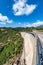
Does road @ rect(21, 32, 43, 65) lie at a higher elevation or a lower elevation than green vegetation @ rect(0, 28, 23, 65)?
higher

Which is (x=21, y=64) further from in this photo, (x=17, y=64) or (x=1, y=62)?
(x=1, y=62)

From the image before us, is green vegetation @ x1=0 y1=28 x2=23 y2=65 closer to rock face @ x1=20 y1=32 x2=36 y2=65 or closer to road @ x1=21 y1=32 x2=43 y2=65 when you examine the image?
rock face @ x1=20 y1=32 x2=36 y2=65

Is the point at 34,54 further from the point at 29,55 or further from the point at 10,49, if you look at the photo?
the point at 10,49

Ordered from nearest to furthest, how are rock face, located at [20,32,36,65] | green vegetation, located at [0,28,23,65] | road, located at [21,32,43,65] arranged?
road, located at [21,32,43,65], rock face, located at [20,32,36,65], green vegetation, located at [0,28,23,65]

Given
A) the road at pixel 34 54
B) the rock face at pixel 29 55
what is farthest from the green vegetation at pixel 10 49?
the road at pixel 34 54

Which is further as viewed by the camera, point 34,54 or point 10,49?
point 10,49

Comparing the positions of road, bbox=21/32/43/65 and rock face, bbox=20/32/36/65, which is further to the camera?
rock face, bbox=20/32/36/65

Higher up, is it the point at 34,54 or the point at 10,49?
the point at 34,54

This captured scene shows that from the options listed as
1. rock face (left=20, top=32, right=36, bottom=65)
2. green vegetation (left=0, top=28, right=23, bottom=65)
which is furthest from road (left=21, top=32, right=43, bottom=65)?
green vegetation (left=0, top=28, right=23, bottom=65)

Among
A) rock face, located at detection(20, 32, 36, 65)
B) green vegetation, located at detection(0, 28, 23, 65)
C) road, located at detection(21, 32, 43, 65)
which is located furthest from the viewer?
green vegetation, located at detection(0, 28, 23, 65)

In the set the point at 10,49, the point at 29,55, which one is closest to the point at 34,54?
the point at 29,55

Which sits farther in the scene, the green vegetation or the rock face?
the green vegetation

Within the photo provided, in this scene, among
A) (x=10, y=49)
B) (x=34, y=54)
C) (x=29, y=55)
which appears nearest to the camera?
(x=34, y=54)

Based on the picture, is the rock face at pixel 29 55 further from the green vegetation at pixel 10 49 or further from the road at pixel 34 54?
the green vegetation at pixel 10 49
